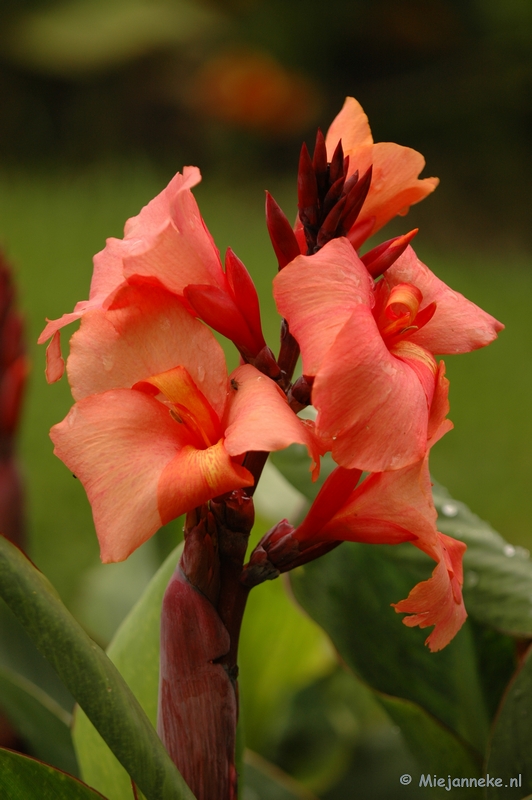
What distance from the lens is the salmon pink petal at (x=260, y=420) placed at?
38 centimetres

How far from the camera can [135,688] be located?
61cm

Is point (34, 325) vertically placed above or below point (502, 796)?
below

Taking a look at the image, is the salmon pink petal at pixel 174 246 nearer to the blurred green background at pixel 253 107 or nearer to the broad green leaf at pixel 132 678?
the broad green leaf at pixel 132 678

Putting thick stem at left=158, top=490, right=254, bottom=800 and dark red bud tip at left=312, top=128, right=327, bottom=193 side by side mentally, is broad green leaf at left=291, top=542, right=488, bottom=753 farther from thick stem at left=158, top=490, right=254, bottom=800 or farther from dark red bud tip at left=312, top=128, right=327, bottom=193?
dark red bud tip at left=312, top=128, right=327, bottom=193

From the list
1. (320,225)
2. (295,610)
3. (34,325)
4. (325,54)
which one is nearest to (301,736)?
(295,610)

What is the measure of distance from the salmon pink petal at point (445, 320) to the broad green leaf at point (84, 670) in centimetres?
24

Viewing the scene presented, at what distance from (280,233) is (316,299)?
0.23ft

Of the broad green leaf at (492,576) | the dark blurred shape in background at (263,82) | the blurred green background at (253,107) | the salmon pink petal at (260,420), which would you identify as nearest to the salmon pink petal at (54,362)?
the salmon pink petal at (260,420)

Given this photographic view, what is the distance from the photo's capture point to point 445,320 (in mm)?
469

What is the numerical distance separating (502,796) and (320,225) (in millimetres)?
435

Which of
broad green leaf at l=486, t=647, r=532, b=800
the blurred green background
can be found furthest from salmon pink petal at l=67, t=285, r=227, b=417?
the blurred green background

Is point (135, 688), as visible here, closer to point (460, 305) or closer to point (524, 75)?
point (460, 305)

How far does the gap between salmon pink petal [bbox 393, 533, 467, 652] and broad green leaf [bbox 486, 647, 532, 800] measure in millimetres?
170

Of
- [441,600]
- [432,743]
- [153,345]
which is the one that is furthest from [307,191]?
[432,743]
